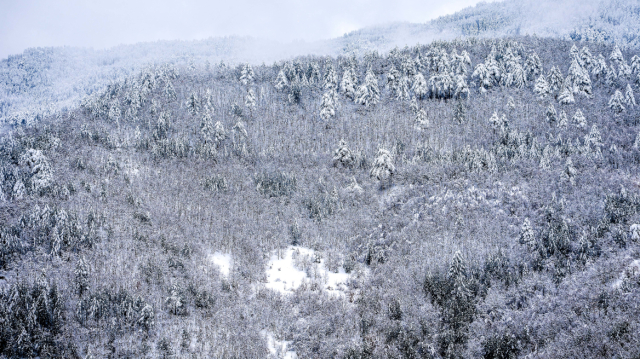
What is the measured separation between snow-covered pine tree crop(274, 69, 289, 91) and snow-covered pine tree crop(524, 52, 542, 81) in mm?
58234

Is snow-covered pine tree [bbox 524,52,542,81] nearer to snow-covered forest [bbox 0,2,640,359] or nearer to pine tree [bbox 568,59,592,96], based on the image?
snow-covered forest [bbox 0,2,640,359]

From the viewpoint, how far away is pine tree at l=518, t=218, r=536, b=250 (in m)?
41.9

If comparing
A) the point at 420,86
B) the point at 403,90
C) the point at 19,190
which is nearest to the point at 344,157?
the point at 403,90

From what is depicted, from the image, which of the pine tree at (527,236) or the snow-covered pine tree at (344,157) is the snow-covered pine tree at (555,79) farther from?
the pine tree at (527,236)

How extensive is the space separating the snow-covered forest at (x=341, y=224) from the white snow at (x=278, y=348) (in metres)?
0.21

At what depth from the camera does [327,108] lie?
9081 cm

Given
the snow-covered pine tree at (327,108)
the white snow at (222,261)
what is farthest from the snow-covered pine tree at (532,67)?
the white snow at (222,261)

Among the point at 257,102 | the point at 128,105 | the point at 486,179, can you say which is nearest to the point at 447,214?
the point at 486,179

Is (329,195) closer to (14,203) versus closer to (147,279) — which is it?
(147,279)

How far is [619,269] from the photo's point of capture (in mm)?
33750

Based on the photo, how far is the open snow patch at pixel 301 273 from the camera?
152 ft

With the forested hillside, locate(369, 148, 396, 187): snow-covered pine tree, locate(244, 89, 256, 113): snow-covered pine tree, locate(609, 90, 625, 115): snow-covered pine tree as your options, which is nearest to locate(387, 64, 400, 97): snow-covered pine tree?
the forested hillside

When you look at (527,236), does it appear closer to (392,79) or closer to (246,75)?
(392,79)

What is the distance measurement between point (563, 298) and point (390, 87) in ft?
240
